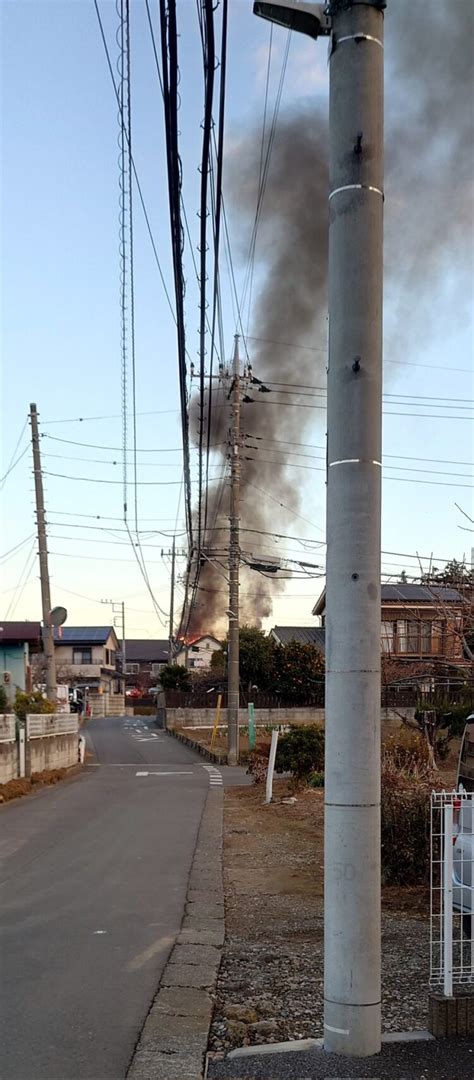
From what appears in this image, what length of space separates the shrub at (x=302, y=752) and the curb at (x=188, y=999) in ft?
27.0

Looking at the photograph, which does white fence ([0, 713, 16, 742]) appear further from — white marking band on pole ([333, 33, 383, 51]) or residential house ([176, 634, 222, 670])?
residential house ([176, 634, 222, 670])

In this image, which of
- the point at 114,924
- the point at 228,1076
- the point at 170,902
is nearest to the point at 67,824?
the point at 170,902

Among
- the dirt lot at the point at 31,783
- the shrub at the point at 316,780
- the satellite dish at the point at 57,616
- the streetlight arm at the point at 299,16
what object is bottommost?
the dirt lot at the point at 31,783

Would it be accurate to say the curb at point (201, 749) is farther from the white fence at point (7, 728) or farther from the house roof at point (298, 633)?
the house roof at point (298, 633)

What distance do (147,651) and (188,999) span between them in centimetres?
9471

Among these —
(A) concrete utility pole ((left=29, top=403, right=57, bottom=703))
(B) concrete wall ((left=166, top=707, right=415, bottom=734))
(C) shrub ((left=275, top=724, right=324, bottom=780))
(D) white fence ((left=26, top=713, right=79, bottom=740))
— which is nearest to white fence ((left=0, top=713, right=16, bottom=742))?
(D) white fence ((left=26, top=713, right=79, bottom=740))

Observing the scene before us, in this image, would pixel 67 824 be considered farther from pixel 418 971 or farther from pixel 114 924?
pixel 418 971

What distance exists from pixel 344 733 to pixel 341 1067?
1320 millimetres

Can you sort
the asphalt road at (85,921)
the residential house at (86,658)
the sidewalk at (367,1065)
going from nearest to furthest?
the sidewalk at (367,1065)
the asphalt road at (85,921)
the residential house at (86,658)

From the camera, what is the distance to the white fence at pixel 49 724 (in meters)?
19.1

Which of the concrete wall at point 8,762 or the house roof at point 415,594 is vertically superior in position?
the house roof at point 415,594

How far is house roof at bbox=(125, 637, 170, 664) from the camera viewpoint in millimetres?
96400

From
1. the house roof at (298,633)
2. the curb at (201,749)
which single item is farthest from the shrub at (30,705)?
the house roof at (298,633)

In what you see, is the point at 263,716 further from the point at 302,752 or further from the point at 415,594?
the point at 302,752
